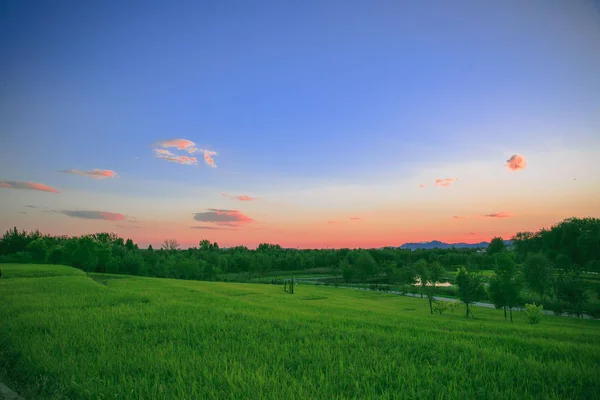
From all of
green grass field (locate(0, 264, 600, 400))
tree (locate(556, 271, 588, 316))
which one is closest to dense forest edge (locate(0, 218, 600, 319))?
tree (locate(556, 271, 588, 316))

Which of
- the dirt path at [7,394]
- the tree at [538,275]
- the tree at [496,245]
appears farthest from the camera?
the tree at [496,245]

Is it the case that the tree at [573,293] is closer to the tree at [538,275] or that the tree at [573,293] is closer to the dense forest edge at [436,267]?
the dense forest edge at [436,267]

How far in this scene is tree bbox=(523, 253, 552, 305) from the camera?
6253 cm

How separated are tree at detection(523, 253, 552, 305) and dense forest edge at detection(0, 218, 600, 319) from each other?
0.15 meters

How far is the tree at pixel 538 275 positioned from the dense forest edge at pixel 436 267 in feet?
0.51

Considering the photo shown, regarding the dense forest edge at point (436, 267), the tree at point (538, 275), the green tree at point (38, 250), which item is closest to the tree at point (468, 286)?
the dense forest edge at point (436, 267)

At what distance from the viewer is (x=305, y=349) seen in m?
8.25

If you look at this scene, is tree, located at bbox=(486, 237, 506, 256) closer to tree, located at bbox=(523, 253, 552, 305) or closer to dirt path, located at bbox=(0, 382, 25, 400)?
tree, located at bbox=(523, 253, 552, 305)

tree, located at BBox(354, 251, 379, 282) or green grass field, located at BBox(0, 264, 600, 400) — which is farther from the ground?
green grass field, located at BBox(0, 264, 600, 400)

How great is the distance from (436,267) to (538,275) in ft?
61.5

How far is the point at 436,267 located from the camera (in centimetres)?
6656

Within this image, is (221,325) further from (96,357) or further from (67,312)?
(67,312)

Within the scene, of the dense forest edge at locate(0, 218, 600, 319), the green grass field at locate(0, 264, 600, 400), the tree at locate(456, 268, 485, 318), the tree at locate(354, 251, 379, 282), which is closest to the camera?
the green grass field at locate(0, 264, 600, 400)

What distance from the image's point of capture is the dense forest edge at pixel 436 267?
53812 millimetres
